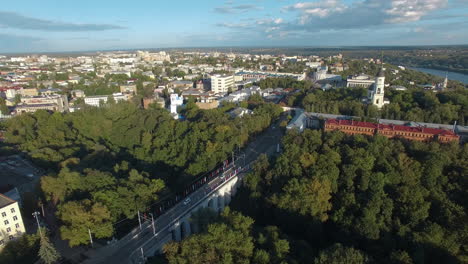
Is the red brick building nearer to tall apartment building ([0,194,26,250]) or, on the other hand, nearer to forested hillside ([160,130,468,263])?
forested hillside ([160,130,468,263])

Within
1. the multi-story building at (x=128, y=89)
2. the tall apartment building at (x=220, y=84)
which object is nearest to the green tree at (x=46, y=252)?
the tall apartment building at (x=220, y=84)

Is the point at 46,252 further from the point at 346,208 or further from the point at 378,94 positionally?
the point at 378,94

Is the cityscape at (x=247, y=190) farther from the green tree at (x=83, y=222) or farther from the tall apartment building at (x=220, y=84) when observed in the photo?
the tall apartment building at (x=220, y=84)

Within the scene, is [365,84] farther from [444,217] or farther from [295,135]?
[444,217]

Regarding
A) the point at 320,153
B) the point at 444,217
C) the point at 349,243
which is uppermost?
the point at 320,153

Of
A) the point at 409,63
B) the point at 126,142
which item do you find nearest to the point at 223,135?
the point at 126,142

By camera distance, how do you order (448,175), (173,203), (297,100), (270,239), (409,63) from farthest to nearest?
1. (409,63)
2. (297,100)
3. (173,203)
4. (448,175)
5. (270,239)

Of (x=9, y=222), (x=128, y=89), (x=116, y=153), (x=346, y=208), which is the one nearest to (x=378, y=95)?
(x=346, y=208)
